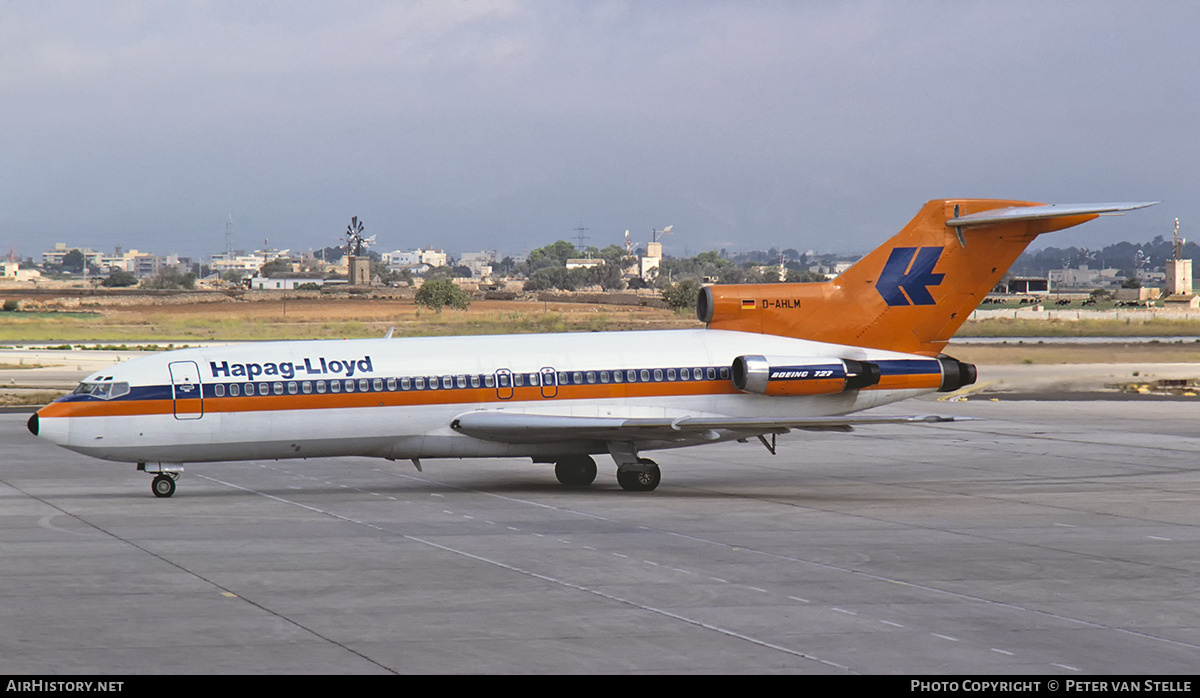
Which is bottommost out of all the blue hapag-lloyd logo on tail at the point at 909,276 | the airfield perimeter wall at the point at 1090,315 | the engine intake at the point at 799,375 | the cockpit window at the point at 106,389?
the cockpit window at the point at 106,389

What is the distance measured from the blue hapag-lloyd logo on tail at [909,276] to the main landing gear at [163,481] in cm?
1551

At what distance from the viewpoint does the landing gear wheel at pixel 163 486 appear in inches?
1040

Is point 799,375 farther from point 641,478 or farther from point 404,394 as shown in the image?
point 404,394

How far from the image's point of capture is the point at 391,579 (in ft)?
60.0

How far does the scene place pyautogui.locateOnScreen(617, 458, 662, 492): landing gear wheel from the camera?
2769 centimetres

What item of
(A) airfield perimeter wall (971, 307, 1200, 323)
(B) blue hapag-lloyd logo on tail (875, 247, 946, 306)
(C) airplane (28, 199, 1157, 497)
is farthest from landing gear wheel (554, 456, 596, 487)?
(A) airfield perimeter wall (971, 307, 1200, 323)

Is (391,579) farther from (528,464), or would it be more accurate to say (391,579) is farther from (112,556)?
(528,464)

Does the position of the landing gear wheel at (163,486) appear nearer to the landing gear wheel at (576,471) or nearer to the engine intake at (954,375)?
the landing gear wheel at (576,471)

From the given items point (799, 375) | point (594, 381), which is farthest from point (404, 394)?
point (799, 375)

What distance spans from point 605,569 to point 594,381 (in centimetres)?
934

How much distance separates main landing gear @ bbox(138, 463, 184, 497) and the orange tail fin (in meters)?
11.9

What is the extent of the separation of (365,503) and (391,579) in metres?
7.81

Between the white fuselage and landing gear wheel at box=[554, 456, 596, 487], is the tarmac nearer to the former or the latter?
landing gear wheel at box=[554, 456, 596, 487]

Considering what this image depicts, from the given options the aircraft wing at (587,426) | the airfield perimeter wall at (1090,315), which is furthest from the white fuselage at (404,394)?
the airfield perimeter wall at (1090,315)
